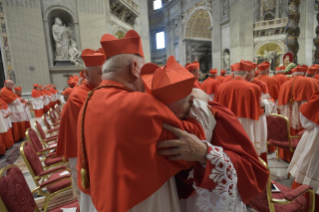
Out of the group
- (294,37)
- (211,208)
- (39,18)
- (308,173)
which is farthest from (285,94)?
(39,18)

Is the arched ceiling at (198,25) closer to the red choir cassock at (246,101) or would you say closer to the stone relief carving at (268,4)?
the stone relief carving at (268,4)

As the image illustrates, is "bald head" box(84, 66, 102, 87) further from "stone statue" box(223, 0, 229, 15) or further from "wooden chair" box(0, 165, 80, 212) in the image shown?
"stone statue" box(223, 0, 229, 15)

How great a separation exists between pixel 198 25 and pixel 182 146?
2410cm

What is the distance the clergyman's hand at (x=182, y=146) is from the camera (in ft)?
2.67

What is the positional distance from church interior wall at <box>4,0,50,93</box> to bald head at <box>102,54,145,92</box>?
12631mm

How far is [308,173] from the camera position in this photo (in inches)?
89.1

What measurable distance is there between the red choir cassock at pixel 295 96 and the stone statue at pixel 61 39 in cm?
1206

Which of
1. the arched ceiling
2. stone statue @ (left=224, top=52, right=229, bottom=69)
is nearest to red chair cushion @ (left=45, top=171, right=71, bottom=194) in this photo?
stone statue @ (left=224, top=52, right=229, bottom=69)

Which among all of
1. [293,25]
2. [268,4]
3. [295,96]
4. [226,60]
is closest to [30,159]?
[295,96]

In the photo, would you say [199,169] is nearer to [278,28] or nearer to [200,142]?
[200,142]

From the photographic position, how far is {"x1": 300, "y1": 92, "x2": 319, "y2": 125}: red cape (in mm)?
2178

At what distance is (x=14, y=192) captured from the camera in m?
1.40

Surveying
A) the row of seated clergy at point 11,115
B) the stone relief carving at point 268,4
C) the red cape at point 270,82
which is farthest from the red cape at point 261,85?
the stone relief carving at point 268,4

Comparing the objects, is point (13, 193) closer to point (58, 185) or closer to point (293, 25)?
point (58, 185)
